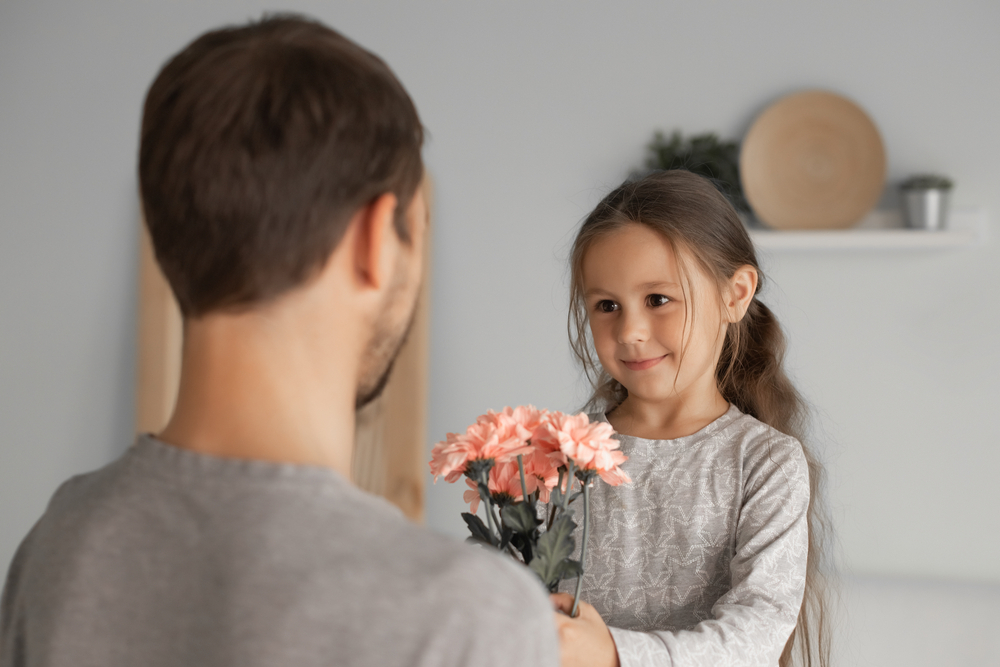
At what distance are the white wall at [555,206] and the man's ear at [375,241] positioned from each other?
2.08 m

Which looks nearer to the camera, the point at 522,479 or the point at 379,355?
the point at 379,355

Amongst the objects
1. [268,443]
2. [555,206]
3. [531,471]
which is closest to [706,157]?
[555,206]

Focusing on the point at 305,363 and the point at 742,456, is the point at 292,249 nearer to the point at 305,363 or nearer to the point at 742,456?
the point at 305,363

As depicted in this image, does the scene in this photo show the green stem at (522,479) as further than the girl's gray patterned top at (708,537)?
No

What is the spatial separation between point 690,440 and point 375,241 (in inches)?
30.4

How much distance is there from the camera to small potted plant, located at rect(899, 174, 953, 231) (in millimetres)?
2375

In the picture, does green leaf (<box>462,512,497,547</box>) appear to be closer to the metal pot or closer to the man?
the man

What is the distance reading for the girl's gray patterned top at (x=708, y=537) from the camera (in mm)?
997

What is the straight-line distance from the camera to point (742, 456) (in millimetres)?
1143

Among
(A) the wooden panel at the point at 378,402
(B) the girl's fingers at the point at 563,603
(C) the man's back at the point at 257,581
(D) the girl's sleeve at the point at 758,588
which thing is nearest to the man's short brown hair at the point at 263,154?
(C) the man's back at the point at 257,581

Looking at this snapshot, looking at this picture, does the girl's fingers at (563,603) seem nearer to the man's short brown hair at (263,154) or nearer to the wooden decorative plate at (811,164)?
the man's short brown hair at (263,154)

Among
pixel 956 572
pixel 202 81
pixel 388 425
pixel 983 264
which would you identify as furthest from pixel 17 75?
pixel 956 572

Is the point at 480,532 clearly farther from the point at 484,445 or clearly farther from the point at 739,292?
the point at 739,292

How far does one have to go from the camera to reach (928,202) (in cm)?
238
